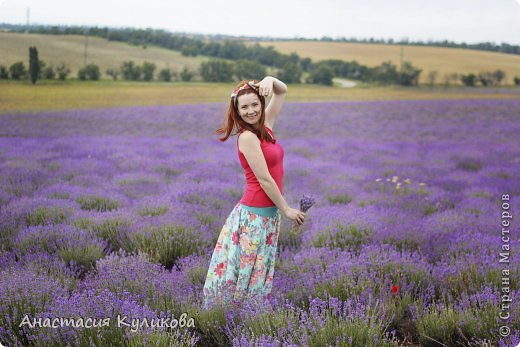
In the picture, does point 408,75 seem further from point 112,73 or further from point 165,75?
point 112,73

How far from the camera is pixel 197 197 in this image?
4621 mm

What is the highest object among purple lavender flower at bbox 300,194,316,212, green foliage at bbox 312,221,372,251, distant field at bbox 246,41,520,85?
distant field at bbox 246,41,520,85

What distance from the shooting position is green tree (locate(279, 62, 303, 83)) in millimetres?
6738

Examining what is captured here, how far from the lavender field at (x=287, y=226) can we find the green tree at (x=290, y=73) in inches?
17.4

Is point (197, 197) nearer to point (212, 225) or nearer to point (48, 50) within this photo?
point (212, 225)

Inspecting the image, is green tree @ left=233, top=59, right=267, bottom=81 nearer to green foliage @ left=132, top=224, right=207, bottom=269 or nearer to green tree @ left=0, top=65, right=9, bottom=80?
green tree @ left=0, top=65, right=9, bottom=80

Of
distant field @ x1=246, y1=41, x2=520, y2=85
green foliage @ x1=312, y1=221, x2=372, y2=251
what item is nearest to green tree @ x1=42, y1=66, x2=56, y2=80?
distant field @ x1=246, y1=41, x2=520, y2=85

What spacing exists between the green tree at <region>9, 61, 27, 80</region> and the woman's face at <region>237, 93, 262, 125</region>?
419 cm

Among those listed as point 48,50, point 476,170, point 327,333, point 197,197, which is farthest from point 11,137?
point 476,170

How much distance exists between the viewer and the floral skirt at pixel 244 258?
2553 millimetres

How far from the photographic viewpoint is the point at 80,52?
6176 mm

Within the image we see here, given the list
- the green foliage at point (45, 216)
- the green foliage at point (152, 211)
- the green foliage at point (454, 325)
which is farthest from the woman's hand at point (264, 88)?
the green foliage at point (45, 216)

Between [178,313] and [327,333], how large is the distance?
0.89 metres

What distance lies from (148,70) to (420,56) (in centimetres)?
374
